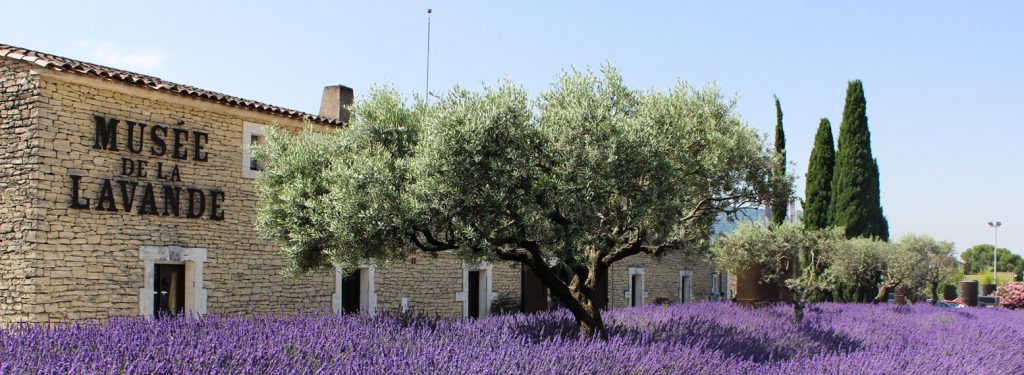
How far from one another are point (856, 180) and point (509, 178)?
24106mm

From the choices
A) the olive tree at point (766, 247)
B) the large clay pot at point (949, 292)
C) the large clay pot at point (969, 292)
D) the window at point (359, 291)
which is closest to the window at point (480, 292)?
the window at point (359, 291)

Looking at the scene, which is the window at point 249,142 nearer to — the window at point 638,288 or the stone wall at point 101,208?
the stone wall at point 101,208

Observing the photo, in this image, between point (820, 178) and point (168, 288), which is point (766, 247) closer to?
point (168, 288)

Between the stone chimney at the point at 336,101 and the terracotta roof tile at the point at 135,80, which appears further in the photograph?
the stone chimney at the point at 336,101

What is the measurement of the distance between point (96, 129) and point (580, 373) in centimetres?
993

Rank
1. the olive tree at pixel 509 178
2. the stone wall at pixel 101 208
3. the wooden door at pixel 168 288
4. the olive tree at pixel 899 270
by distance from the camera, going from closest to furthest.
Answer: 1. the olive tree at pixel 509 178
2. the stone wall at pixel 101 208
3. the wooden door at pixel 168 288
4. the olive tree at pixel 899 270

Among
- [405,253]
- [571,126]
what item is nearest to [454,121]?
[571,126]

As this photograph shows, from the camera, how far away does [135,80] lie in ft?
46.7

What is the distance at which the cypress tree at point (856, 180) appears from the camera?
101 feet

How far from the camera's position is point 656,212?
1074cm

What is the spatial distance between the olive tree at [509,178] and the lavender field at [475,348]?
106 cm

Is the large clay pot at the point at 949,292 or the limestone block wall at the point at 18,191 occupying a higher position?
the limestone block wall at the point at 18,191

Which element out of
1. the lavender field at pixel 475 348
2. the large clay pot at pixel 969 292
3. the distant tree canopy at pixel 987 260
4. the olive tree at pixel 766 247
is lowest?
the distant tree canopy at pixel 987 260

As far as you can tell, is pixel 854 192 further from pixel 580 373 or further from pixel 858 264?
pixel 580 373
